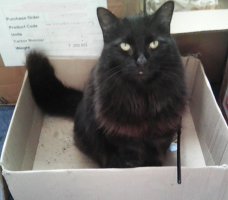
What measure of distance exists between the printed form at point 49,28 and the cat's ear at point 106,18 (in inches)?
13.1

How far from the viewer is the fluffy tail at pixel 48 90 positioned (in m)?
1.26

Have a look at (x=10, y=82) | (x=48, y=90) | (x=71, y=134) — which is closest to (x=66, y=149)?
(x=71, y=134)

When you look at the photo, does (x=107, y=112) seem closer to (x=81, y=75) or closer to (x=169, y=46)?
(x=169, y=46)

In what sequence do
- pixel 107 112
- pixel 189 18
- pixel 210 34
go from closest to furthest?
1. pixel 107 112
2. pixel 189 18
3. pixel 210 34

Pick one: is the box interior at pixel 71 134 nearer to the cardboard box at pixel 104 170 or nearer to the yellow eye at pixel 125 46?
A: the cardboard box at pixel 104 170

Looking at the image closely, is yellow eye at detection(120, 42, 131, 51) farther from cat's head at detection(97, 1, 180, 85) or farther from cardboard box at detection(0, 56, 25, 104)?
cardboard box at detection(0, 56, 25, 104)

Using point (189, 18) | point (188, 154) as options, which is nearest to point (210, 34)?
point (189, 18)

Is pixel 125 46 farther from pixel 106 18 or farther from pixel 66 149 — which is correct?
pixel 66 149

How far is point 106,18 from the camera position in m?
0.91

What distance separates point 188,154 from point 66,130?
21.3 inches

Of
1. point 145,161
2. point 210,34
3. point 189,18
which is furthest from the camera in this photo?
point 210,34

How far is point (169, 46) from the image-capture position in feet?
2.94

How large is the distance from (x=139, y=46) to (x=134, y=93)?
15 cm

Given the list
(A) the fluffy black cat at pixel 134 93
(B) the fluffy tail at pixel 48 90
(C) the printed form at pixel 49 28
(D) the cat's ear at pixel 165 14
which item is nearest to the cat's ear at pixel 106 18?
(A) the fluffy black cat at pixel 134 93
